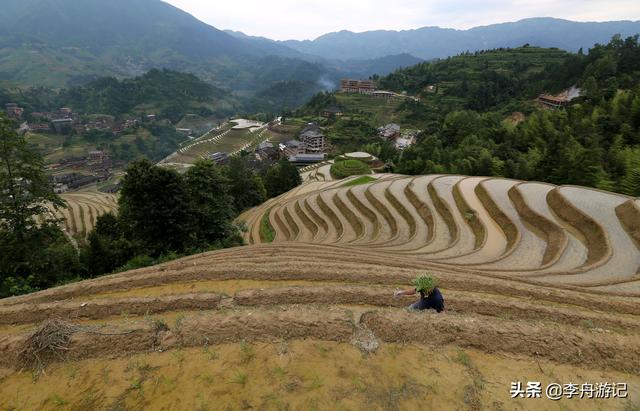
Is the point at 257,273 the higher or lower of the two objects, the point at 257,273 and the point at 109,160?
the higher

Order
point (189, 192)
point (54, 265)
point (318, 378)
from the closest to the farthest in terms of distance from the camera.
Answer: point (318, 378) < point (54, 265) < point (189, 192)

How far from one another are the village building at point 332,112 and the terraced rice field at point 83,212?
71.3 m

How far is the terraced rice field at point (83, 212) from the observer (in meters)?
44.0

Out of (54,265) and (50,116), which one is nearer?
(54,265)

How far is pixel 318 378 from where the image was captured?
4.96 m

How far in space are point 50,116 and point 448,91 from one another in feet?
546

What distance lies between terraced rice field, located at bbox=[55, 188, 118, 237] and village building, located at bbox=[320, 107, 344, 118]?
71.3m

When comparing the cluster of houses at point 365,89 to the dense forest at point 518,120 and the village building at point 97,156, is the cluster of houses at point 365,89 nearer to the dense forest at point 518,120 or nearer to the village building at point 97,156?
the dense forest at point 518,120

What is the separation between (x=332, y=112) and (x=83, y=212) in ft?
261

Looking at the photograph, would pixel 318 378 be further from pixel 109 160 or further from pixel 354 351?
pixel 109 160

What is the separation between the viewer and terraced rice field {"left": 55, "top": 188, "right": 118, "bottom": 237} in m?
44.0

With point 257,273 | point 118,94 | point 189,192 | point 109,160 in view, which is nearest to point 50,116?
point 118,94

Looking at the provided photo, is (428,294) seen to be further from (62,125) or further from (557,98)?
(62,125)

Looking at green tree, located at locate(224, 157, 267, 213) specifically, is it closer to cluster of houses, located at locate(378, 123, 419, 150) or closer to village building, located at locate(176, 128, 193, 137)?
cluster of houses, located at locate(378, 123, 419, 150)
